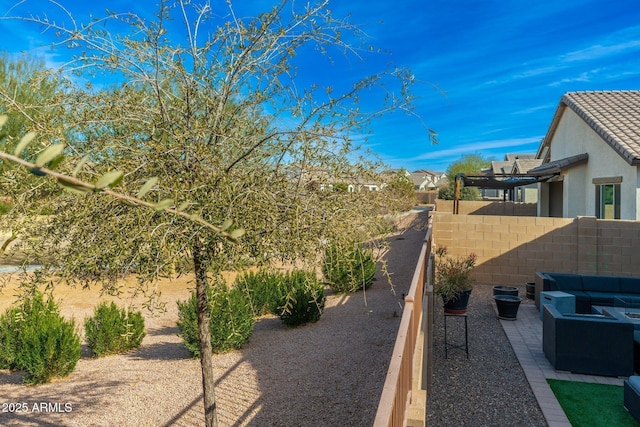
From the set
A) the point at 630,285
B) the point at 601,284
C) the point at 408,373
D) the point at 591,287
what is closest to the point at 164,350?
the point at 408,373

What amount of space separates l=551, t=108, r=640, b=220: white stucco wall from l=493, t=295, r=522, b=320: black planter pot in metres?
5.42

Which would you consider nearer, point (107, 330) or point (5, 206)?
point (5, 206)

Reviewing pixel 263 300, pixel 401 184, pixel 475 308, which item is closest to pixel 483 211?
pixel 475 308

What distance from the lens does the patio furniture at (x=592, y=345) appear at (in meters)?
6.05

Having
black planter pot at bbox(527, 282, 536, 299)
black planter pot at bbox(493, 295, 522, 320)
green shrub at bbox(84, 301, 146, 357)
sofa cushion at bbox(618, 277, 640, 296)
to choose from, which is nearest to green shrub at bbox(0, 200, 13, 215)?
green shrub at bbox(84, 301, 146, 357)

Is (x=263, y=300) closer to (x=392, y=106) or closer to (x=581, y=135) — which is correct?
(x=392, y=106)

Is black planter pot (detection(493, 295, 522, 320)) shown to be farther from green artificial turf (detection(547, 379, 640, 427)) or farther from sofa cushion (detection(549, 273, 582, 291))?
green artificial turf (detection(547, 379, 640, 427))

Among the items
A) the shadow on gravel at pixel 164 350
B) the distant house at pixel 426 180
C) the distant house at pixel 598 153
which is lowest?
the shadow on gravel at pixel 164 350

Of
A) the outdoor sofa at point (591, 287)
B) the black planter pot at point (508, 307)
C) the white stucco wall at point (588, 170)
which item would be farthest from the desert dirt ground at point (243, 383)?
the white stucco wall at point (588, 170)

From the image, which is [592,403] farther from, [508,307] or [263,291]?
[263,291]

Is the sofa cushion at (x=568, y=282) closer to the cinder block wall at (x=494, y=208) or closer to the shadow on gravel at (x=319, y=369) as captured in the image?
the shadow on gravel at (x=319, y=369)

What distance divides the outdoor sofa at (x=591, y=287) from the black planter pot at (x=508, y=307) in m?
1.00

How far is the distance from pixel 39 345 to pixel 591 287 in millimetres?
10362

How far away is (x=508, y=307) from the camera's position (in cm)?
888
